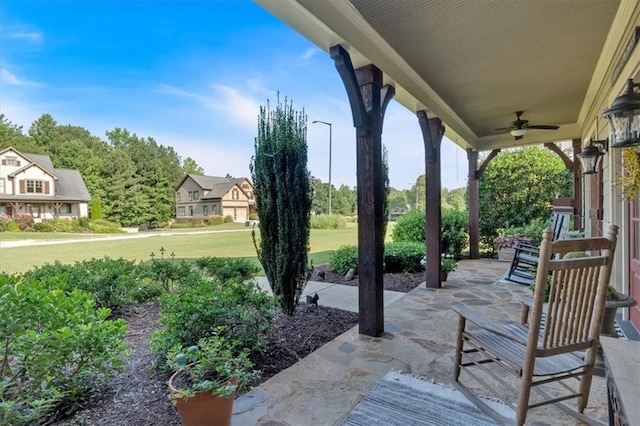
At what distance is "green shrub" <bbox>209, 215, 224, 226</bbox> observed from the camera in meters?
17.5

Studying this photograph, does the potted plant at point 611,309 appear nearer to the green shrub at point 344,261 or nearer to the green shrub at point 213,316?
the green shrub at point 213,316

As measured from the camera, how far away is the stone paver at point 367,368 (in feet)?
5.86

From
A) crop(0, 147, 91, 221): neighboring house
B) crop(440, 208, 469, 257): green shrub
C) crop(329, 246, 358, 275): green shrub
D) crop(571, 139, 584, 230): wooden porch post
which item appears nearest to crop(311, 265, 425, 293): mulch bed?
crop(329, 246, 358, 275): green shrub

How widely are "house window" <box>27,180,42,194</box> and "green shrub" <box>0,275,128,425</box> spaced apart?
2047cm

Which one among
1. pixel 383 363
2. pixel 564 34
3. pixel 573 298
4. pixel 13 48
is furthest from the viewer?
pixel 13 48

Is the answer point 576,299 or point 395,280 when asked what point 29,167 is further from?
point 576,299

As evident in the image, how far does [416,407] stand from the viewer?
1.84 meters

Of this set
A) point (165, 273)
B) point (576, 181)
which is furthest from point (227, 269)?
point (576, 181)

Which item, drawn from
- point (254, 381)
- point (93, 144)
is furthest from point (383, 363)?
point (93, 144)

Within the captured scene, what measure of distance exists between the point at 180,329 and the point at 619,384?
2278mm

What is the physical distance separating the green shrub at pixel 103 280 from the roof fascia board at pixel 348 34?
317cm

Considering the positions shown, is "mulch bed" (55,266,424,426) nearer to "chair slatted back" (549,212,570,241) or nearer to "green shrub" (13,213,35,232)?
"chair slatted back" (549,212,570,241)

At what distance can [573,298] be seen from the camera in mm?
1600

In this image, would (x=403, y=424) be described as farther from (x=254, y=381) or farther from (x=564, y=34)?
(x=564, y=34)
